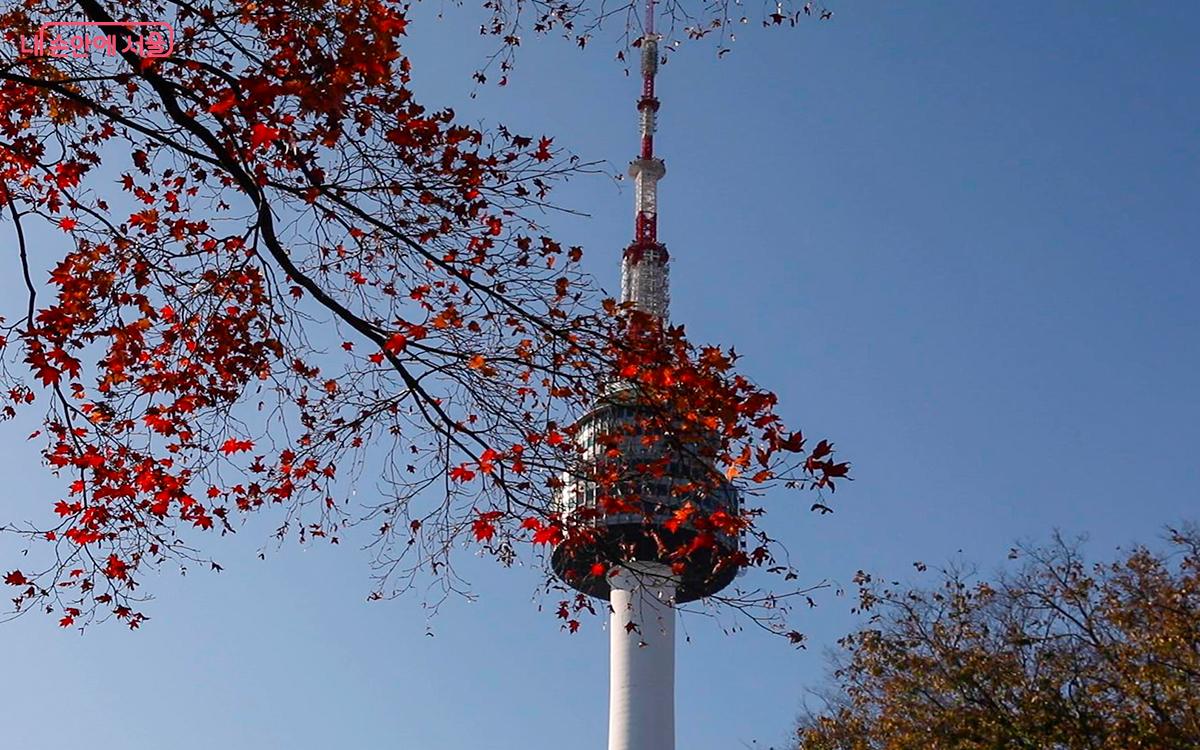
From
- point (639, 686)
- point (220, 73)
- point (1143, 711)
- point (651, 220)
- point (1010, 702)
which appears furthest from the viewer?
point (651, 220)

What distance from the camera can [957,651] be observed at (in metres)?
19.2

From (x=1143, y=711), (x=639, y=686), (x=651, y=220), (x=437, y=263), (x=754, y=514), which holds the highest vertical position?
(x=651, y=220)

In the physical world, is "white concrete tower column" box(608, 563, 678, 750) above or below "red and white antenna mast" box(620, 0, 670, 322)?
below

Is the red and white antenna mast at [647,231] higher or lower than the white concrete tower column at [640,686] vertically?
higher

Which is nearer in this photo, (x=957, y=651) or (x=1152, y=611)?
(x=1152, y=611)

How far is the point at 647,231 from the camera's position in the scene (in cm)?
7419

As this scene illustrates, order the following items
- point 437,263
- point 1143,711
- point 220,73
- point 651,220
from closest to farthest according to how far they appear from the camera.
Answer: point 220,73 → point 437,263 → point 1143,711 → point 651,220

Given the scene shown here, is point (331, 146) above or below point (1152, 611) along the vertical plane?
below

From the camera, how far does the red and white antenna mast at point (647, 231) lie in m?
71.6

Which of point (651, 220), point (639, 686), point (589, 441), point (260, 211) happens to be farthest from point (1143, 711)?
point (651, 220)

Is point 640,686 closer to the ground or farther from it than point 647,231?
closer to the ground

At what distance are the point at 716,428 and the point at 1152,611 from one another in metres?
11.8

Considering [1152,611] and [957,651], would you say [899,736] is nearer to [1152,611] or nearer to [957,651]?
[957,651]

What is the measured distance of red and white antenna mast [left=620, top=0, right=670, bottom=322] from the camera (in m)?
71.6
